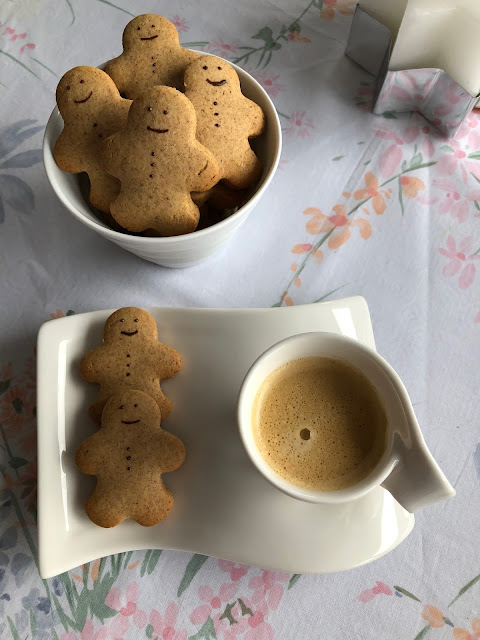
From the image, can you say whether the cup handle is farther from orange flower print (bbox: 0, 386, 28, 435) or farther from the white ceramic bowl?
orange flower print (bbox: 0, 386, 28, 435)

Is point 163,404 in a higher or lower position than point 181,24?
lower

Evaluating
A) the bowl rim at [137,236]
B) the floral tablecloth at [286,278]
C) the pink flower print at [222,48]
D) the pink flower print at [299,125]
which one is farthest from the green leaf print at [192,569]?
the pink flower print at [222,48]

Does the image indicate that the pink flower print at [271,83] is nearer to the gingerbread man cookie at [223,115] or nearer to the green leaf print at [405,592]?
the gingerbread man cookie at [223,115]

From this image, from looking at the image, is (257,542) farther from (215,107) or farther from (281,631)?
(215,107)

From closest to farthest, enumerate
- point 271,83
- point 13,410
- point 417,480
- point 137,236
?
point 417,480 < point 137,236 < point 13,410 < point 271,83

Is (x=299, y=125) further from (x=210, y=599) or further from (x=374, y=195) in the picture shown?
(x=210, y=599)

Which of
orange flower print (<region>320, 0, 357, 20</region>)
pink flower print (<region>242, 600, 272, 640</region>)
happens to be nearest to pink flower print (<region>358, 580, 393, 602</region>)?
pink flower print (<region>242, 600, 272, 640</region>)

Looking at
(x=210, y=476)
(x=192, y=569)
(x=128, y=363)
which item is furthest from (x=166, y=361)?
(x=192, y=569)
